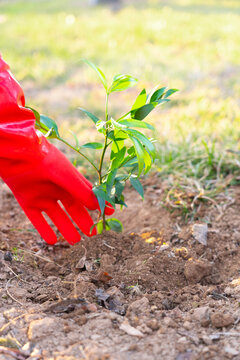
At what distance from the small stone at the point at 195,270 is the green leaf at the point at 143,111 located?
69 centimetres

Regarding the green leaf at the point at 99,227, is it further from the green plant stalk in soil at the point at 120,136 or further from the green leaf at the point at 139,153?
the green leaf at the point at 139,153

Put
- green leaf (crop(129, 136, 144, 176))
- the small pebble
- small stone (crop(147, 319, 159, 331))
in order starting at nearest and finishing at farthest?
small stone (crop(147, 319, 159, 331)) → green leaf (crop(129, 136, 144, 176)) → the small pebble

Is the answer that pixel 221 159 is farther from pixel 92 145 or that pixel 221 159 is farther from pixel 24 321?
pixel 24 321

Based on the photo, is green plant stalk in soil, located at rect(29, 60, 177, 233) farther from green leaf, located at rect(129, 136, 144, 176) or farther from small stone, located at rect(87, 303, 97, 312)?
small stone, located at rect(87, 303, 97, 312)

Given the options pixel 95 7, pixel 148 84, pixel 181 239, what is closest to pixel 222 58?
pixel 148 84

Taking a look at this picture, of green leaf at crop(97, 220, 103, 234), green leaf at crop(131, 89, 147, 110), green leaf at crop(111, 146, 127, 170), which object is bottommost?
green leaf at crop(97, 220, 103, 234)

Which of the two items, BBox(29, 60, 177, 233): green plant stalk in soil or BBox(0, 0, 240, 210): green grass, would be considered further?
BBox(0, 0, 240, 210): green grass

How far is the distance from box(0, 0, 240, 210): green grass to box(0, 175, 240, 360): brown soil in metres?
0.51

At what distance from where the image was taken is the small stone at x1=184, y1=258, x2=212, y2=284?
1990 mm

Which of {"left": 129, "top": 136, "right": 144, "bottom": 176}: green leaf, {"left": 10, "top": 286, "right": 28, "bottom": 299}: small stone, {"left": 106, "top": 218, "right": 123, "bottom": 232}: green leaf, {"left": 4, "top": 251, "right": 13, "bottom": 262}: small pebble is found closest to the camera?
{"left": 129, "top": 136, "right": 144, "bottom": 176}: green leaf

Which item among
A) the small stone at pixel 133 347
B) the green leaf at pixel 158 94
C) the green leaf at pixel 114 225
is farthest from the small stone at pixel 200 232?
the small stone at pixel 133 347

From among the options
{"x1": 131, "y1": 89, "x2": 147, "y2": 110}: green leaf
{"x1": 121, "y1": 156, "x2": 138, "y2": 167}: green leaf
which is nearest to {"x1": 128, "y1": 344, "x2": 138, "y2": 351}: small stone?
{"x1": 121, "y1": 156, "x2": 138, "y2": 167}: green leaf

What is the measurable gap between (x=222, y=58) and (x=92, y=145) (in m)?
4.26

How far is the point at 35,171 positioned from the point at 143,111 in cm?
55
